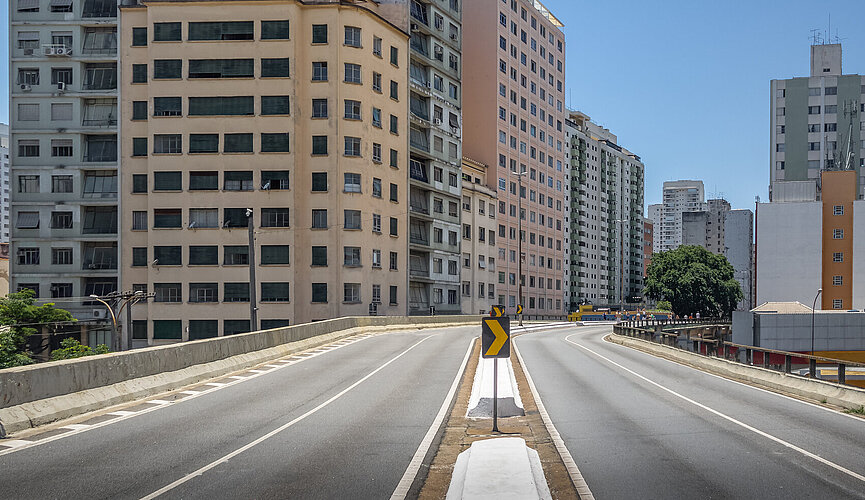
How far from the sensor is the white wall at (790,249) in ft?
279

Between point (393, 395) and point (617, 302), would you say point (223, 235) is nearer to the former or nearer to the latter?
point (393, 395)

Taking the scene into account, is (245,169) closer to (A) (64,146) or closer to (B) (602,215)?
(A) (64,146)

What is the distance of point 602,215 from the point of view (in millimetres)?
175125

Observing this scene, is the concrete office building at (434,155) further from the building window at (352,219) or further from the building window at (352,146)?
the building window at (352,219)

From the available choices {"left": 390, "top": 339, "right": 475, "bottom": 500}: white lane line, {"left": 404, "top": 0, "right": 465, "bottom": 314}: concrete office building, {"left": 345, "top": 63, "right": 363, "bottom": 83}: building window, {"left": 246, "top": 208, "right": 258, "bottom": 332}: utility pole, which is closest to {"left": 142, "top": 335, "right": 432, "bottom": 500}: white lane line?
{"left": 390, "top": 339, "right": 475, "bottom": 500}: white lane line

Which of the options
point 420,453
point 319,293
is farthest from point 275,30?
point 420,453

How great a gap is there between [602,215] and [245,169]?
12202 cm

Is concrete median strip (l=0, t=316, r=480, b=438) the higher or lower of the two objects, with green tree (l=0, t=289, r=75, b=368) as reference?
higher

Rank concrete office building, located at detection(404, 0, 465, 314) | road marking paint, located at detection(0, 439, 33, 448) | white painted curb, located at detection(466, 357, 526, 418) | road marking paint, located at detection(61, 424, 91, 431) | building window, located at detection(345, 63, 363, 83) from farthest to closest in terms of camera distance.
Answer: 1. concrete office building, located at detection(404, 0, 465, 314)
2. building window, located at detection(345, 63, 363, 83)
3. white painted curb, located at detection(466, 357, 526, 418)
4. road marking paint, located at detection(61, 424, 91, 431)
5. road marking paint, located at detection(0, 439, 33, 448)

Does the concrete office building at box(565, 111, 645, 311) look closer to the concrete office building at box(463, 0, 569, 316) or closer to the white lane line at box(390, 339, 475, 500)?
the concrete office building at box(463, 0, 569, 316)

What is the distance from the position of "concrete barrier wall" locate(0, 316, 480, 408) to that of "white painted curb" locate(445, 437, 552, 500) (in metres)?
7.68

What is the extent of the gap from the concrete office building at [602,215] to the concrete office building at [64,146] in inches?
4025

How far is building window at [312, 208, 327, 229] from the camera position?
66.5 meters

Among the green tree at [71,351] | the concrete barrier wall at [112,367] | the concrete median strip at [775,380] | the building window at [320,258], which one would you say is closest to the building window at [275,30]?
the building window at [320,258]
